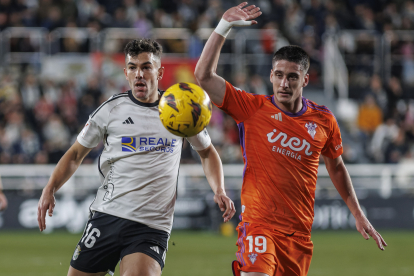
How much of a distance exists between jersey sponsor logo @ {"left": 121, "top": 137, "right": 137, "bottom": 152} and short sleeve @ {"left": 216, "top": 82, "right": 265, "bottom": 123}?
815mm

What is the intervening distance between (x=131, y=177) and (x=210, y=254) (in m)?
6.74

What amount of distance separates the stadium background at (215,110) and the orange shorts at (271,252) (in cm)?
554

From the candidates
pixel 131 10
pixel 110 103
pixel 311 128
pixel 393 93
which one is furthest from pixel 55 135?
pixel 311 128

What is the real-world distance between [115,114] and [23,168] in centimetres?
1015

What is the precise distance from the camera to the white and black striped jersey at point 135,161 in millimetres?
5238

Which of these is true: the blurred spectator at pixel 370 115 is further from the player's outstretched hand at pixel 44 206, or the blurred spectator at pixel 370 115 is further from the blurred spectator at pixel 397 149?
the player's outstretched hand at pixel 44 206

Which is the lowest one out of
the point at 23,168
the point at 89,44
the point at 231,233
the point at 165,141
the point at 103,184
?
the point at 231,233

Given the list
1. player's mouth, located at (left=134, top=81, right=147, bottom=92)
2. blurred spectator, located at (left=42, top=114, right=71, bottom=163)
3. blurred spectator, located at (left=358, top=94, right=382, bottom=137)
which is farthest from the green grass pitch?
player's mouth, located at (left=134, top=81, right=147, bottom=92)

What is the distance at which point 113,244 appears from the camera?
16.8ft

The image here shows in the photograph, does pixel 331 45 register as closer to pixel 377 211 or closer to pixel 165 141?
pixel 377 211

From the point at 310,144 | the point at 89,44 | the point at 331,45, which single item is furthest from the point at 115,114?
the point at 331,45

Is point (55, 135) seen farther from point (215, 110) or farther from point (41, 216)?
point (41, 216)

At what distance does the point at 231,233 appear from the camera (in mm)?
14875

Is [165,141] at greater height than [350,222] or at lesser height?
greater
